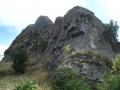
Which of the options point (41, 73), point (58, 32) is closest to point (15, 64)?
point (41, 73)

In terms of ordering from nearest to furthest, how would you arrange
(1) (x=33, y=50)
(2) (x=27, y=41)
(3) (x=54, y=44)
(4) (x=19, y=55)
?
(4) (x=19, y=55), (3) (x=54, y=44), (1) (x=33, y=50), (2) (x=27, y=41)

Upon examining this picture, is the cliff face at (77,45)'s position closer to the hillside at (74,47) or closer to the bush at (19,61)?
the hillside at (74,47)

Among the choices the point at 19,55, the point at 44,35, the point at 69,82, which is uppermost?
the point at 44,35

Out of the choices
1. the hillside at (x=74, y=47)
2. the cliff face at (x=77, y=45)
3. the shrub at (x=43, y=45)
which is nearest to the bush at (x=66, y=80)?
the cliff face at (x=77, y=45)

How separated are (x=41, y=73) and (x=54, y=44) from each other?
15.6 metres

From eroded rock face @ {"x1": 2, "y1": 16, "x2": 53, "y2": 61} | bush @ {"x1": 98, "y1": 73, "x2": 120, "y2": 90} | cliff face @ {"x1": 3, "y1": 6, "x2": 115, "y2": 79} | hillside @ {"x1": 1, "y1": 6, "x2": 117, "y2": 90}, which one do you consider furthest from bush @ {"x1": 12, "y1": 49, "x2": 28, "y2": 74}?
bush @ {"x1": 98, "y1": 73, "x2": 120, "y2": 90}

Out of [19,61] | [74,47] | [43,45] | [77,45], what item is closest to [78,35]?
[77,45]

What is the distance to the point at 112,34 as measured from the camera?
320ft

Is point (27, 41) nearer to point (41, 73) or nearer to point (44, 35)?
point (44, 35)

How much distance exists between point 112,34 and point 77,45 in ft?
61.7

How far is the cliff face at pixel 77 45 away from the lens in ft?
236

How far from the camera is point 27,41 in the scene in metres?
119

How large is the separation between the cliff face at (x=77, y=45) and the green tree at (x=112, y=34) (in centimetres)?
149

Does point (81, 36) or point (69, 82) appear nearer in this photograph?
point (69, 82)
